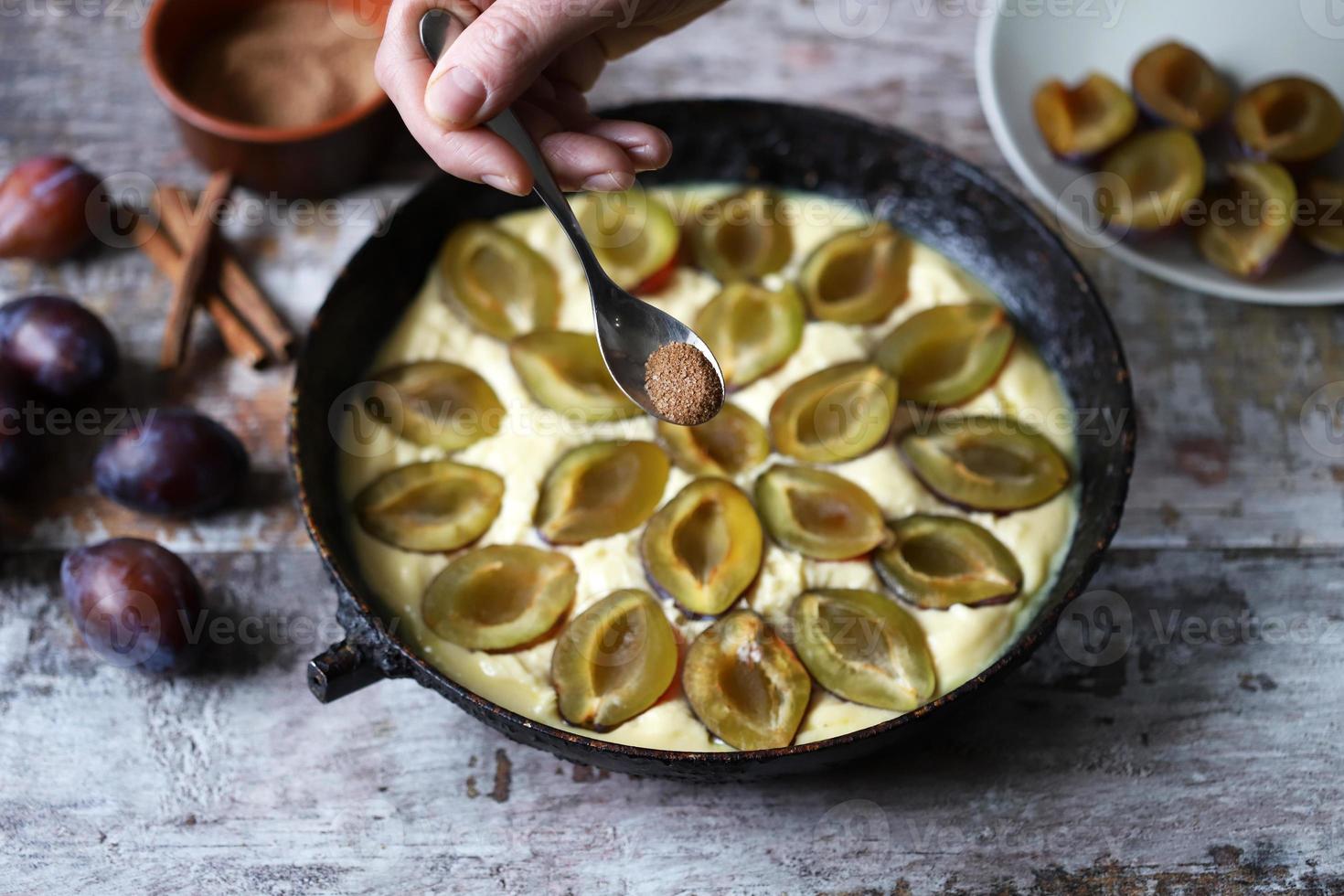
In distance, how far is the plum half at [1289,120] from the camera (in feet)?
5.66

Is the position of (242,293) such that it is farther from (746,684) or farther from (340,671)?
(746,684)

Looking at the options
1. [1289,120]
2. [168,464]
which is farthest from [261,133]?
[1289,120]

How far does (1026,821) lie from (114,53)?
1930 millimetres

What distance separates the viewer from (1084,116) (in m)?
1.82

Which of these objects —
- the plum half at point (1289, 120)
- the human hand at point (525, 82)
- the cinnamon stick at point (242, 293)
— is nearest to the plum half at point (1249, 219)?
the plum half at point (1289, 120)

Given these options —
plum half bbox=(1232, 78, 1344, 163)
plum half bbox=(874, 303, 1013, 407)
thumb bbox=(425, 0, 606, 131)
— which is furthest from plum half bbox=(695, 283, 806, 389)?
plum half bbox=(1232, 78, 1344, 163)

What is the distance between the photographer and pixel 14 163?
193 centimetres

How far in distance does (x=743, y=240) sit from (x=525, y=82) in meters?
0.52

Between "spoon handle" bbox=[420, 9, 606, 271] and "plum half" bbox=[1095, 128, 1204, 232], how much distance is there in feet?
2.86

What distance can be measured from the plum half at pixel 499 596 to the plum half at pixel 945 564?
0.39 meters

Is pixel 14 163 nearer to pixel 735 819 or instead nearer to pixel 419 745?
pixel 419 745

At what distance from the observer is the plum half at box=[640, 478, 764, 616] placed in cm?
138

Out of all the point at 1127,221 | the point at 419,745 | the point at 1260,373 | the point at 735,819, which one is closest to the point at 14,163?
the point at 419,745

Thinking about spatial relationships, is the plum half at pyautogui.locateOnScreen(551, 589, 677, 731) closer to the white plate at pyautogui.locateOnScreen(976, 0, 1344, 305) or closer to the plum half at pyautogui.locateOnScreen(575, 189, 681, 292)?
the plum half at pyautogui.locateOnScreen(575, 189, 681, 292)
